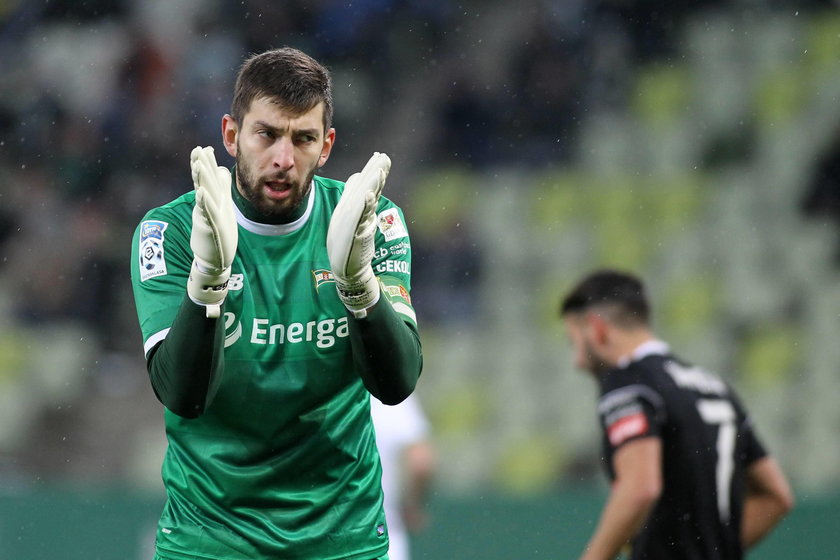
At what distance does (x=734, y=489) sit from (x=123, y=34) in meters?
8.21

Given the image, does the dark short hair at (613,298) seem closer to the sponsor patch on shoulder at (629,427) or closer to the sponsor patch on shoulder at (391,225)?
the sponsor patch on shoulder at (629,427)

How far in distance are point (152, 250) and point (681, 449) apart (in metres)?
2.29

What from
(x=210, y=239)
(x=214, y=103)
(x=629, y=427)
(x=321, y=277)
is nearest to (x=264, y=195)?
(x=321, y=277)

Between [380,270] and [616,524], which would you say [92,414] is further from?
[380,270]

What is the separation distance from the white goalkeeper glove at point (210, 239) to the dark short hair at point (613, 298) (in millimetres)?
2424

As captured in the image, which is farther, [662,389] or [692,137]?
[692,137]

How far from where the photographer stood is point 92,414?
32.3ft

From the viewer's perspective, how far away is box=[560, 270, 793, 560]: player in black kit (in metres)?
4.62

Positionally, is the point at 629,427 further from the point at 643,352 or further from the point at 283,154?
the point at 283,154

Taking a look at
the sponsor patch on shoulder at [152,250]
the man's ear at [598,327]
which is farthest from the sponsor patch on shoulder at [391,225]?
the man's ear at [598,327]

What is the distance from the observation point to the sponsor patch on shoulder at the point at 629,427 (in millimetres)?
4695

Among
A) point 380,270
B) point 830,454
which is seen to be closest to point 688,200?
point 830,454

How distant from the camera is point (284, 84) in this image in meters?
3.24

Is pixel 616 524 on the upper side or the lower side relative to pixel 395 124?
lower
